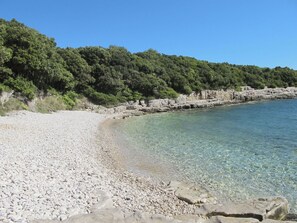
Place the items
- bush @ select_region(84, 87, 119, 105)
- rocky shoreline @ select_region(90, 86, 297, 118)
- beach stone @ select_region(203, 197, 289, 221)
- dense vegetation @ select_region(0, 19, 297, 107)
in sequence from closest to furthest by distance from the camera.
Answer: beach stone @ select_region(203, 197, 289, 221), dense vegetation @ select_region(0, 19, 297, 107), bush @ select_region(84, 87, 119, 105), rocky shoreline @ select_region(90, 86, 297, 118)

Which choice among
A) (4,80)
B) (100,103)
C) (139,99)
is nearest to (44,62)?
(4,80)

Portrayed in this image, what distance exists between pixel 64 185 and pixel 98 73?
1747 inches

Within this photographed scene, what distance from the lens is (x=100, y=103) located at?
47.6m

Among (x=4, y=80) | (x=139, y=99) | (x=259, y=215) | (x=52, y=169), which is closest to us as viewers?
(x=259, y=215)

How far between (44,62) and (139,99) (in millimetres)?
20158

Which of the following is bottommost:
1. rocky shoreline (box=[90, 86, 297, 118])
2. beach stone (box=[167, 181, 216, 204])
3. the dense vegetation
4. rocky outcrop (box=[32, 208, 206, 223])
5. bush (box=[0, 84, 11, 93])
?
beach stone (box=[167, 181, 216, 204])

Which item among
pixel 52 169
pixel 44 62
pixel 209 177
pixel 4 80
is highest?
pixel 44 62

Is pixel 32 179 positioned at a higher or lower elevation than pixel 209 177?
higher

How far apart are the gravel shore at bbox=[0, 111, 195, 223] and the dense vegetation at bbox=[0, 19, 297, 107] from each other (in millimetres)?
19208

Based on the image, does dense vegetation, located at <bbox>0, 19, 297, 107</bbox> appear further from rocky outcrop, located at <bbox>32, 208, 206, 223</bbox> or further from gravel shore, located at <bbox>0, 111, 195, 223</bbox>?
rocky outcrop, located at <bbox>32, 208, 206, 223</bbox>

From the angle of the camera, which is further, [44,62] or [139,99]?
[139,99]

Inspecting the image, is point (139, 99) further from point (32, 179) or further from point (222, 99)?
point (32, 179)

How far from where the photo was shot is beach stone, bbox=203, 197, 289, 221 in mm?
8844

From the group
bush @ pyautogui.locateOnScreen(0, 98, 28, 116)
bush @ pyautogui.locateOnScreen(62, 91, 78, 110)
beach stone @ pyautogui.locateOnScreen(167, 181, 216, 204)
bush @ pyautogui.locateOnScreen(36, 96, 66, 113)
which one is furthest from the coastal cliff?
beach stone @ pyautogui.locateOnScreen(167, 181, 216, 204)
